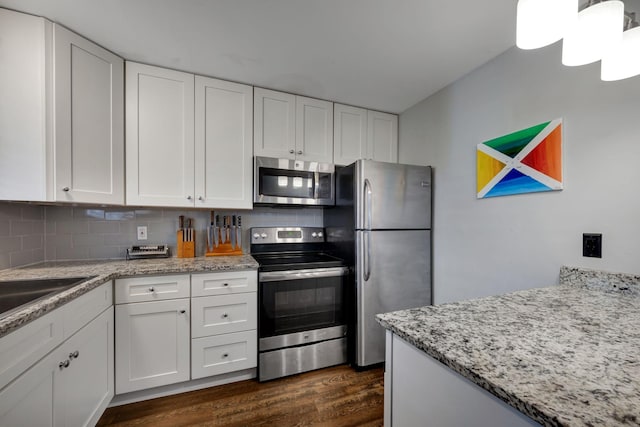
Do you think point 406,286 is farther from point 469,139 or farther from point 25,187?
point 25,187

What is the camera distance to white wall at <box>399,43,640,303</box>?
1.17m

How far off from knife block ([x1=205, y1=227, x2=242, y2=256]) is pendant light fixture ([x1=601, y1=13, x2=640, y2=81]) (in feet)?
7.65

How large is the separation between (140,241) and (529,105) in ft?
9.44

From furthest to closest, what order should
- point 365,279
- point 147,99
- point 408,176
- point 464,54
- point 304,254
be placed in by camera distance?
point 304,254, point 408,176, point 365,279, point 147,99, point 464,54

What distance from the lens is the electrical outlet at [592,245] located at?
48.2 inches

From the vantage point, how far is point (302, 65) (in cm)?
186

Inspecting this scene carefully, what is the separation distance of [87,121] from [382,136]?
2316 mm

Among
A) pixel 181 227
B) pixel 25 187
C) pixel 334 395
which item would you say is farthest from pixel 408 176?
pixel 25 187

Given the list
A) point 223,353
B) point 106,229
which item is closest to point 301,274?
point 223,353

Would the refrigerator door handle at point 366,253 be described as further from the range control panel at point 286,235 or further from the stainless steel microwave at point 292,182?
the range control panel at point 286,235

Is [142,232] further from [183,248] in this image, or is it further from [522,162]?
[522,162]

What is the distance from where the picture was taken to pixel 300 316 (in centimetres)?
197

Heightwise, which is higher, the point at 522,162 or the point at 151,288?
the point at 522,162

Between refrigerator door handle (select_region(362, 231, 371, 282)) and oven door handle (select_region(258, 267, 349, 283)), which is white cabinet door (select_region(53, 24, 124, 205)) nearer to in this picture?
oven door handle (select_region(258, 267, 349, 283))
